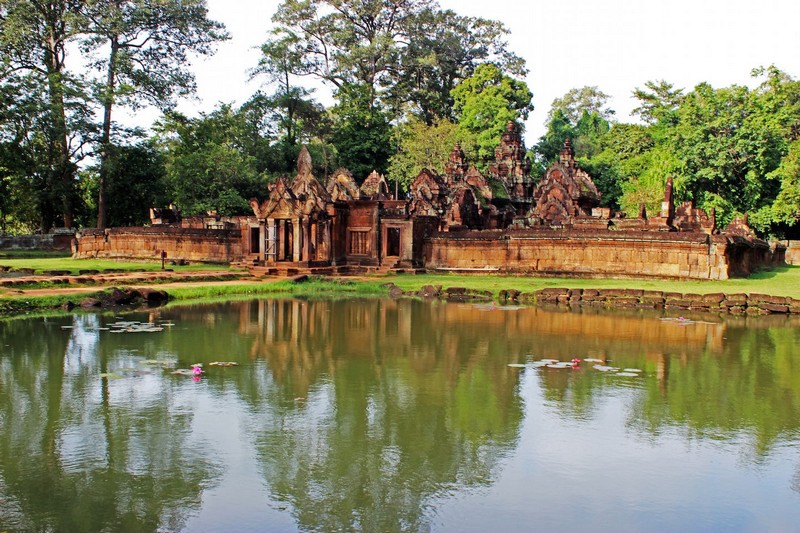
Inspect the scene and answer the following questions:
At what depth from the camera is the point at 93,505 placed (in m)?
5.25

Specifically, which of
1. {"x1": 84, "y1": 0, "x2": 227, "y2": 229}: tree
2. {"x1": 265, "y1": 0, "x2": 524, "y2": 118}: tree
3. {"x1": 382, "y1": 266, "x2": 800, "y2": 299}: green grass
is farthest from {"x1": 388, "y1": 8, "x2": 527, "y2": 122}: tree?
{"x1": 382, "y1": 266, "x2": 800, "y2": 299}: green grass

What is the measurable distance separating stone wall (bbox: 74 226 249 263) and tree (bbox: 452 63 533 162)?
24335mm

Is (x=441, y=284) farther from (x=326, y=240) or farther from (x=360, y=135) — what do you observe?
(x=360, y=135)

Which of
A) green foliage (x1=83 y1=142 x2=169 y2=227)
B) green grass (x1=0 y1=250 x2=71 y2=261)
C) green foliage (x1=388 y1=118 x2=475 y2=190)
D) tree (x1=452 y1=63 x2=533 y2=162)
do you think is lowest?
green grass (x1=0 y1=250 x2=71 y2=261)

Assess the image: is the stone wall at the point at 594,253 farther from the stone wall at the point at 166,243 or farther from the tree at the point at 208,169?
the tree at the point at 208,169

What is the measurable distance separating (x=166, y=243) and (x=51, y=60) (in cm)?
1674

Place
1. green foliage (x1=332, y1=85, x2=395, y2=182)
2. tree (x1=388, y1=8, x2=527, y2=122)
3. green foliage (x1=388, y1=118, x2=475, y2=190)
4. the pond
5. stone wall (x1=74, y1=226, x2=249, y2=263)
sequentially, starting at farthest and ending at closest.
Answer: tree (x1=388, y1=8, x2=527, y2=122) < green foliage (x1=332, y1=85, x2=395, y2=182) < green foliage (x1=388, y1=118, x2=475, y2=190) < stone wall (x1=74, y1=226, x2=249, y2=263) < the pond

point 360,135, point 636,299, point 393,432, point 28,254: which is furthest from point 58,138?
point 393,432

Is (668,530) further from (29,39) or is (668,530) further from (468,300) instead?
(29,39)

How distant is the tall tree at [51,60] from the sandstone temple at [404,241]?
7.51m

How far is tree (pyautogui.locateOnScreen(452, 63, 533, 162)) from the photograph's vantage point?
→ 4953cm

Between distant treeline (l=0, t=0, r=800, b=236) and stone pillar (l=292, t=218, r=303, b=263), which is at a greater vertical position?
distant treeline (l=0, t=0, r=800, b=236)

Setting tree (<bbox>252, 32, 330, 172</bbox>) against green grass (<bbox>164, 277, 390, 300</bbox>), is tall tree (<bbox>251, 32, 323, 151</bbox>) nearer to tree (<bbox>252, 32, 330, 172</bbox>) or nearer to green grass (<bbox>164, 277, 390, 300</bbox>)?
tree (<bbox>252, 32, 330, 172</bbox>)

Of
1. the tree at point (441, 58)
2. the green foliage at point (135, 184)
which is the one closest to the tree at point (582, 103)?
the tree at point (441, 58)
